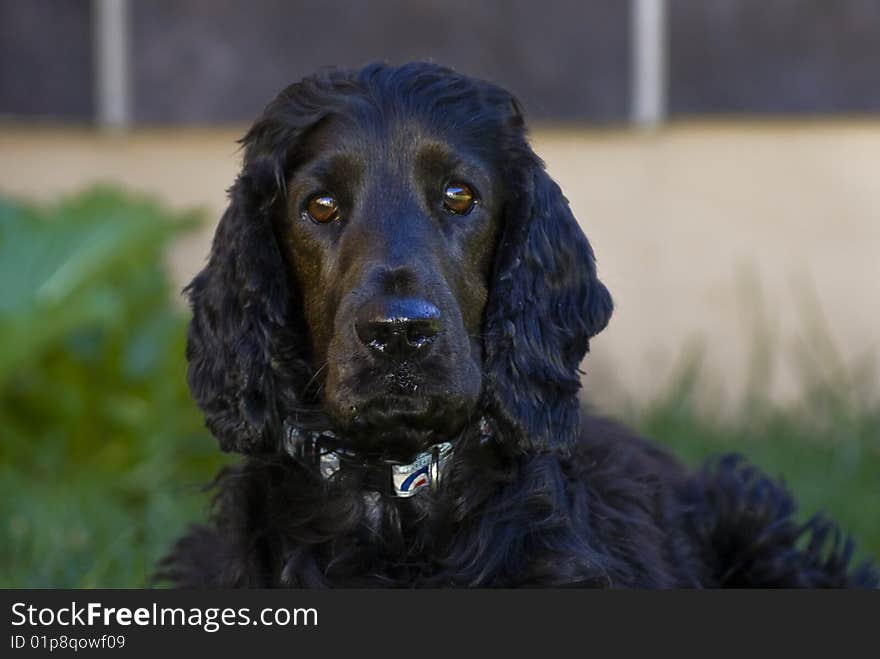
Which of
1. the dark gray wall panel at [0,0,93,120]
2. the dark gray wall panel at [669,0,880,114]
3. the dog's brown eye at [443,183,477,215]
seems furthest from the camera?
the dark gray wall panel at [0,0,93,120]

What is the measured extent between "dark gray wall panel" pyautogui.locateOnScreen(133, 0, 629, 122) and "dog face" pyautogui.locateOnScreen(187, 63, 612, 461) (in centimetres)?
368

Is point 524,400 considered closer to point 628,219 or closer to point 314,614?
point 314,614

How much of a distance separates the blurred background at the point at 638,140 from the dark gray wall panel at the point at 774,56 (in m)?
0.01

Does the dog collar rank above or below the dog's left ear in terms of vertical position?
below

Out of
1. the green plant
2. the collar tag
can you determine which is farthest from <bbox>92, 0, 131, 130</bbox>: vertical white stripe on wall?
the collar tag

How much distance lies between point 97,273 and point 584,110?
8.60 ft

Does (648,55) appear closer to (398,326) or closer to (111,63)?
(111,63)

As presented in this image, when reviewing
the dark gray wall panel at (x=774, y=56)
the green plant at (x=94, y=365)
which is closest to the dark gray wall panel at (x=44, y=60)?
the green plant at (x=94, y=365)

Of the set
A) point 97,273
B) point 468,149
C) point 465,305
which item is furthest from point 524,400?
point 97,273

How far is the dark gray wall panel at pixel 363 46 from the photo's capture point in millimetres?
7512

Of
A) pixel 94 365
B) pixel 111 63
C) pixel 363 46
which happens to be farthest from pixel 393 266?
pixel 111 63

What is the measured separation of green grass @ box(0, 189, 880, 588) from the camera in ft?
20.1

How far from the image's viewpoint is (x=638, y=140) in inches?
300

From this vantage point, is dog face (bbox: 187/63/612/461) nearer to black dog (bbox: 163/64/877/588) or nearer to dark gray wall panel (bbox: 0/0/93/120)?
black dog (bbox: 163/64/877/588)
